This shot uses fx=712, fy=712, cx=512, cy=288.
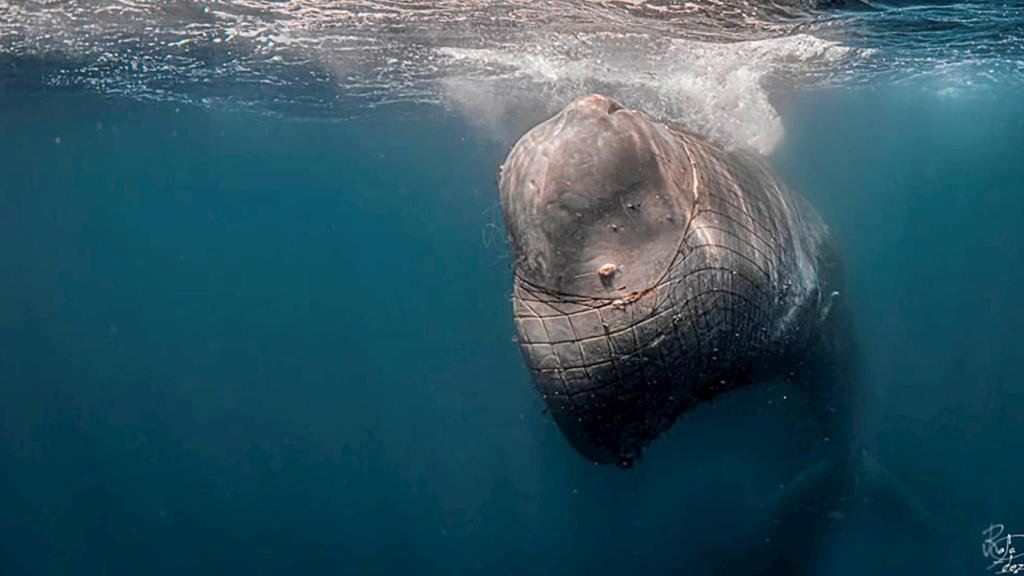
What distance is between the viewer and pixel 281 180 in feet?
150

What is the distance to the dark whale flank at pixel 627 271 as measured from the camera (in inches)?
148

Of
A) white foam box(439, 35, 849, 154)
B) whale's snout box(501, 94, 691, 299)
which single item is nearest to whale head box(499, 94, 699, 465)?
whale's snout box(501, 94, 691, 299)

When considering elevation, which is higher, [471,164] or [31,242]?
[471,164]

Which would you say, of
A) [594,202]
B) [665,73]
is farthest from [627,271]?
[665,73]

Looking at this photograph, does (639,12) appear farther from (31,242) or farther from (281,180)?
(31,242)

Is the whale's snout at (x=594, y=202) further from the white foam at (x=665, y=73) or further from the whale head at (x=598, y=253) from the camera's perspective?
the white foam at (x=665, y=73)

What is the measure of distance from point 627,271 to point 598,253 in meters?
0.21

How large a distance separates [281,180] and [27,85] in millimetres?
27155

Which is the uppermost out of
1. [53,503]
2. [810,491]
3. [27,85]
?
[27,85]

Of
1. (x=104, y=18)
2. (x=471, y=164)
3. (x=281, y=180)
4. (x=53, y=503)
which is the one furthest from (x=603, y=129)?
(x=281, y=180)

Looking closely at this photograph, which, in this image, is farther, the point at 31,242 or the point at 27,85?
the point at 31,242

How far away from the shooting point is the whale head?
3738 mm

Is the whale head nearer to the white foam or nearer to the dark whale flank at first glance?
the dark whale flank

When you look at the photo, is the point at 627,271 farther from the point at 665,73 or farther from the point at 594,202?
the point at 665,73
